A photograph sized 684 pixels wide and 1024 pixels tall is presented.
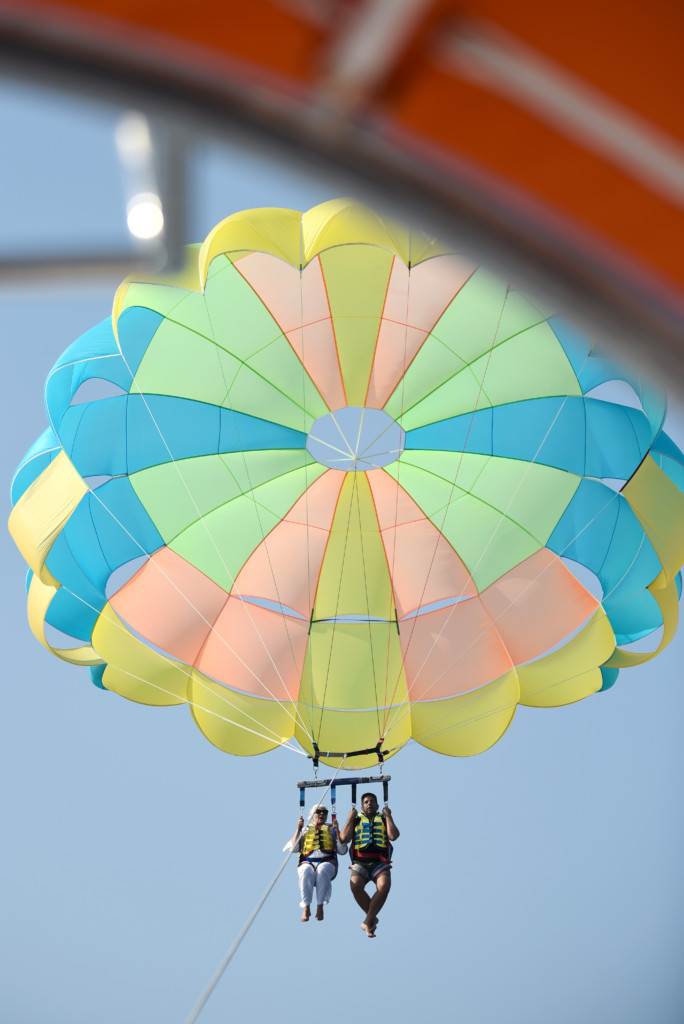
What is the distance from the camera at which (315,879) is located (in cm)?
727

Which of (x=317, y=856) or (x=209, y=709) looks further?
(x=209, y=709)

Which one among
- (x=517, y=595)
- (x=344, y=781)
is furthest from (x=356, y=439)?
(x=344, y=781)

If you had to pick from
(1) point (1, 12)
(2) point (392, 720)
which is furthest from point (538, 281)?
(2) point (392, 720)

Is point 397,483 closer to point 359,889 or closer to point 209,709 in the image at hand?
point 209,709

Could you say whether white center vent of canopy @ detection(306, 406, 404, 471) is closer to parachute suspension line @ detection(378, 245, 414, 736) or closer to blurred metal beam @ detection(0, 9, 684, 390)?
parachute suspension line @ detection(378, 245, 414, 736)

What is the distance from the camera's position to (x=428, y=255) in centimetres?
686

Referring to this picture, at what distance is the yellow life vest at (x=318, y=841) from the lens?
7219 mm

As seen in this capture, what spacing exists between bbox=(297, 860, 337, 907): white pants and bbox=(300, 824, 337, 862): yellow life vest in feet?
0.25

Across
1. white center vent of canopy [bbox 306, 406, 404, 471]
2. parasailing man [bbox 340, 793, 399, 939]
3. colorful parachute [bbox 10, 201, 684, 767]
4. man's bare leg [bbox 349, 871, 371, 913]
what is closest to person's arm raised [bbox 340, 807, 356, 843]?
parasailing man [bbox 340, 793, 399, 939]

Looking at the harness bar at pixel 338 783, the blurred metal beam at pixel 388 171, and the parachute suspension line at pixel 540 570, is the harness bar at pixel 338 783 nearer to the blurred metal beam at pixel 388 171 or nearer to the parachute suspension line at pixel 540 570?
the parachute suspension line at pixel 540 570

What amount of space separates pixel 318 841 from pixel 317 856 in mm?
129

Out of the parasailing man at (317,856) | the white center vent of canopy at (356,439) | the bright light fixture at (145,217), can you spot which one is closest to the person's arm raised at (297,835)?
the parasailing man at (317,856)

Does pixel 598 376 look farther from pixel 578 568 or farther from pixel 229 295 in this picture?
pixel 229 295

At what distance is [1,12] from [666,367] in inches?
28.1
